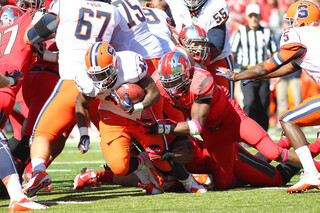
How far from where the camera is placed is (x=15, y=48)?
5.36m

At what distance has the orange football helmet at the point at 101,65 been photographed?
176 inches

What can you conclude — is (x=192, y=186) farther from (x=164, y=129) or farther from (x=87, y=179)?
(x=87, y=179)

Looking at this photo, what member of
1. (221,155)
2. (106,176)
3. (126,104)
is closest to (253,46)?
(221,155)

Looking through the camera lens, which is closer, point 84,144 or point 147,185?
point 84,144

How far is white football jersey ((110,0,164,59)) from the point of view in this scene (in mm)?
5383

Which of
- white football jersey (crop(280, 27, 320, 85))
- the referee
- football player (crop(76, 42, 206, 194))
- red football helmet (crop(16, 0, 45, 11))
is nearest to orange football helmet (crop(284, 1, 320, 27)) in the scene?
white football jersey (crop(280, 27, 320, 85))

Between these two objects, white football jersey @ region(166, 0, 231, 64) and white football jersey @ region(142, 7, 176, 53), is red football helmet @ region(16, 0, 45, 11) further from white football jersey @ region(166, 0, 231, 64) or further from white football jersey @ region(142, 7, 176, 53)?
white football jersey @ region(166, 0, 231, 64)

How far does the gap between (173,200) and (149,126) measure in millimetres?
659

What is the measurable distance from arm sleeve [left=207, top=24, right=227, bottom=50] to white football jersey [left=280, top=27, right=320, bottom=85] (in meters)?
1.40

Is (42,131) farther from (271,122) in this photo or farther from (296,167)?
(271,122)

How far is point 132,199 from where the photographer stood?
458cm

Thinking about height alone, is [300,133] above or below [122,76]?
below

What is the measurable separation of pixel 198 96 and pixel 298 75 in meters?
7.31

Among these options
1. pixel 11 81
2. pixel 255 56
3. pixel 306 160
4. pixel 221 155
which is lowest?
pixel 255 56
